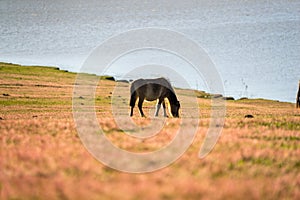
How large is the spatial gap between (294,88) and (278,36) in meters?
49.3

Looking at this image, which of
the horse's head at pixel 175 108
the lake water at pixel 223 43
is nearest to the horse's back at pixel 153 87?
the horse's head at pixel 175 108

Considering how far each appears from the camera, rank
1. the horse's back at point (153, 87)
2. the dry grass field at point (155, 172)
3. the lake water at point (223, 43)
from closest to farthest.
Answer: the dry grass field at point (155, 172), the horse's back at point (153, 87), the lake water at point (223, 43)

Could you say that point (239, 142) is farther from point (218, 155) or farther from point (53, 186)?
point (53, 186)

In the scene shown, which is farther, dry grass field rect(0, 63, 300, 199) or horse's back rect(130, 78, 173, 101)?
horse's back rect(130, 78, 173, 101)

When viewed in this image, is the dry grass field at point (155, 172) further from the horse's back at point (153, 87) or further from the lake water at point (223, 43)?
the lake water at point (223, 43)

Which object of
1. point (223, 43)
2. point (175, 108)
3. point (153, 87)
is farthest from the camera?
point (223, 43)

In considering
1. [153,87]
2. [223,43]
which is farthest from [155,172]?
[223,43]

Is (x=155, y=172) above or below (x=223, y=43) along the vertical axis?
below

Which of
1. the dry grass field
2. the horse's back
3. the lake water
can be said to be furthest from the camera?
the lake water

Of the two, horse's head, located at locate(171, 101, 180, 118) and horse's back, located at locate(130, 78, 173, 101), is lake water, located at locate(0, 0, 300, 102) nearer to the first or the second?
horse's head, located at locate(171, 101, 180, 118)

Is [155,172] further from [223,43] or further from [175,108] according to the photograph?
[223,43]

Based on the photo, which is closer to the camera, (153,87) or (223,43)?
(153,87)

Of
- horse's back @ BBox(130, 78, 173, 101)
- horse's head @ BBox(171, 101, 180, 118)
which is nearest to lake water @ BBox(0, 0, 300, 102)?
horse's head @ BBox(171, 101, 180, 118)

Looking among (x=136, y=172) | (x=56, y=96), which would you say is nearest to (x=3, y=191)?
(x=136, y=172)
